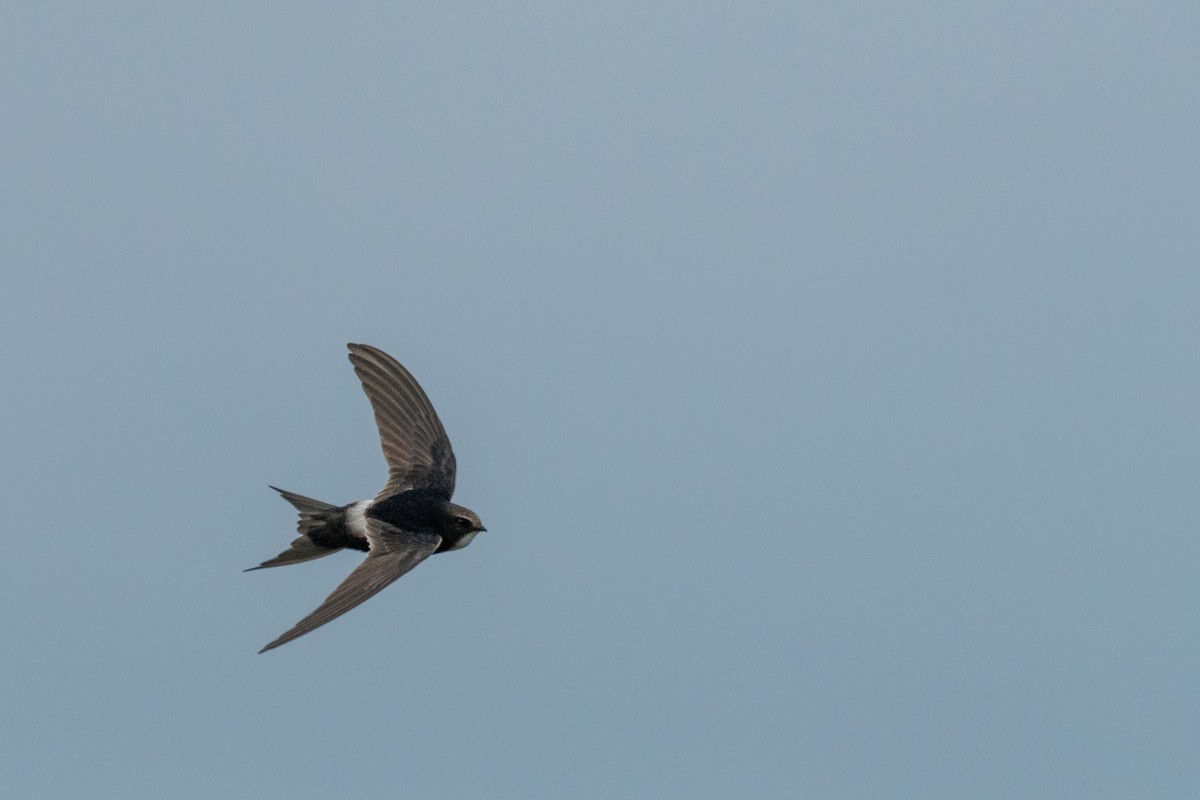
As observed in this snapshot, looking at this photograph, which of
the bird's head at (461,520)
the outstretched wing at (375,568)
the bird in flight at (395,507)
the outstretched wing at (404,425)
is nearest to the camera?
the outstretched wing at (375,568)

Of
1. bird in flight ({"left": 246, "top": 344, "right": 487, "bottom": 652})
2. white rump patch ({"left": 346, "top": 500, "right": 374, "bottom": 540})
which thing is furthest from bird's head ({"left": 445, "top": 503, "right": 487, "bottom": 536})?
white rump patch ({"left": 346, "top": 500, "right": 374, "bottom": 540})

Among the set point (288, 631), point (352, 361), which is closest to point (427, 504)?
point (352, 361)

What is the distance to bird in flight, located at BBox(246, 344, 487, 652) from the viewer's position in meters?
8.72

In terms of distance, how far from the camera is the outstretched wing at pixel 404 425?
959cm

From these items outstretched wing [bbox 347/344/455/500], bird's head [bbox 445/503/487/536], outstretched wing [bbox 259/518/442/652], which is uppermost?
outstretched wing [bbox 347/344/455/500]

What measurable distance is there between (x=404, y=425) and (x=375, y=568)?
161cm

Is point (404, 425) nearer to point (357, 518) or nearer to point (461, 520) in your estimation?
point (357, 518)

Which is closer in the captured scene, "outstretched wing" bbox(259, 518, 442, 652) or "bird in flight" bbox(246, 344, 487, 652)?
"outstretched wing" bbox(259, 518, 442, 652)

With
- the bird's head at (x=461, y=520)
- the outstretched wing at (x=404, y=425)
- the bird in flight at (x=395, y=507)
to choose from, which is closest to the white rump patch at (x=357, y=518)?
the bird in flight at (x=395, y=507)

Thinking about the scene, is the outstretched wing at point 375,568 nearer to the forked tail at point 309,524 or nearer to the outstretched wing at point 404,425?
the forked tail at point 309,524

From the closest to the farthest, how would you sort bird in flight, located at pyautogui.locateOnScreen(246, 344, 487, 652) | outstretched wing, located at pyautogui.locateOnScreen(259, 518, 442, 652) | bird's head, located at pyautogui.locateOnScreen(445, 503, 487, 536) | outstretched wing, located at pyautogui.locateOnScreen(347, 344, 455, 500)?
outstretched wing, located at pyautogui.locateOnScreen(259, 518, 442, 652) → bird in flight, located at pyautogui.locateOnScreen(246, 344, 487, 652) → bird's head, located at pyautogui.locateOnScreen(445, 503, 487, 536) → outstretched wing, located at pyautogui.locateOnScreen(347, 344, 455, 500)

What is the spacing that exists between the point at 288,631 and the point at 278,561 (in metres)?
2.27

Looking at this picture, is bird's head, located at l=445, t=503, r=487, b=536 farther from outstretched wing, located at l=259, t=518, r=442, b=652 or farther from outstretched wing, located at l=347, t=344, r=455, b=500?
outstretched wing, located at l=347, t=344, r=455, b=500

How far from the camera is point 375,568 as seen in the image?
831 centimetres
